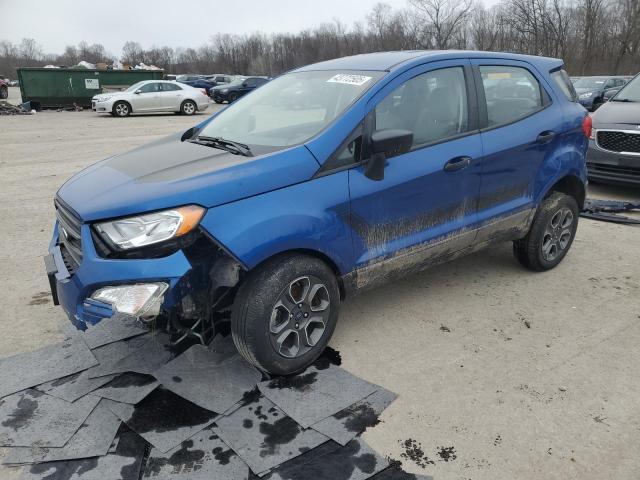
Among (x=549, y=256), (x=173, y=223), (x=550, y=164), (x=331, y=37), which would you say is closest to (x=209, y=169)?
(x=173, y=223)

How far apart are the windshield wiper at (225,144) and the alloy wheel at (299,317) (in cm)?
83

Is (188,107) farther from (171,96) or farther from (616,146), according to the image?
(616,146)

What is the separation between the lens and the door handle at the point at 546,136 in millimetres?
4035

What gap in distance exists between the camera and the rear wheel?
20922 mm

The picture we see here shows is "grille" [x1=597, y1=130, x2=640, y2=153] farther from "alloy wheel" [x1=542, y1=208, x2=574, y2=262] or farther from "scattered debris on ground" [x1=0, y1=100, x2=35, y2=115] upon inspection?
"scattered debris on ground" [x1=0, y1=100, x2=35, y2=115]

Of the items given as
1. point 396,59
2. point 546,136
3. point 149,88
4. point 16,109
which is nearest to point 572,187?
point 546,136

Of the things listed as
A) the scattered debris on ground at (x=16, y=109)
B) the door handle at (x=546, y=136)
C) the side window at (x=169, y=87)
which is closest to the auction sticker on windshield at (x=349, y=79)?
the door handle at (x=546, y=136)

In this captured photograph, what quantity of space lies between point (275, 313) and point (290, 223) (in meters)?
0.51

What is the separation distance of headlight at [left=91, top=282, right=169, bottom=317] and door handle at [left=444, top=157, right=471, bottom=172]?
1978 millimetres

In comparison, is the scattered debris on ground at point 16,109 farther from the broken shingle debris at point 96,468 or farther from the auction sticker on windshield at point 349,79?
the broken shingle debris at point 96,468

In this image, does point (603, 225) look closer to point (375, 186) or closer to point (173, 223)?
point (375, 186)

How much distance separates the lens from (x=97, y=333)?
3572 mm

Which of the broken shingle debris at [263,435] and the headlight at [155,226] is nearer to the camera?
the broken shingle debris at [263,435]

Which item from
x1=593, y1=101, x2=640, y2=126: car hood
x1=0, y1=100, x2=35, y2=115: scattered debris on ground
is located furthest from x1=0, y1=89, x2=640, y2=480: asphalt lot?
x1=0, y1=100, x2=35, y2=115: scattered debris on ground
